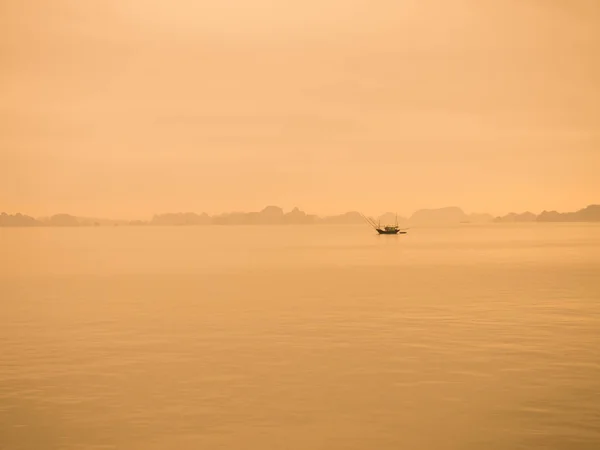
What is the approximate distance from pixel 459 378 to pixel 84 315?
108 ft

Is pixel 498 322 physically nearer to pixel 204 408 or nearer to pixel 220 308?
pixel 220 308

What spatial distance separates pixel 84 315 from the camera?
5159 centimetres

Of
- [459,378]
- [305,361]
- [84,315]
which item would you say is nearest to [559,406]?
[459,378]

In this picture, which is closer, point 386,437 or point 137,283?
point 386,437

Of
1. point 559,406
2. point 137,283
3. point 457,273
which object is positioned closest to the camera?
point 559,406

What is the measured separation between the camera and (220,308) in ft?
178

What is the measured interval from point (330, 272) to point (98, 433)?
74.1 m

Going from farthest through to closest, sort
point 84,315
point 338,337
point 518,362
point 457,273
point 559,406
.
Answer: point 457,273 < point 84,315 < point 338,337 < point 518,362 < point 559,406

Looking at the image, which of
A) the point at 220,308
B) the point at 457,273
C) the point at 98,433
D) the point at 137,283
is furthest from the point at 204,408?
the point at 457,273

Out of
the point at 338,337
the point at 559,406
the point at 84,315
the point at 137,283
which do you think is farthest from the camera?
the point at 137,283

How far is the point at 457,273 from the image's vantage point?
294 feet

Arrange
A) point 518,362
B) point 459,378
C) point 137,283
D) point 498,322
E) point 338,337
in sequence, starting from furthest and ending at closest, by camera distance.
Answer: point 137,283, point 498,322, point 338,337, point 518,362, point 459,378

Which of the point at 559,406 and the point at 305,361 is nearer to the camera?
the point at 559,406

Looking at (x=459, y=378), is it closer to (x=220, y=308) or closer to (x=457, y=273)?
(x=220, y=308)
